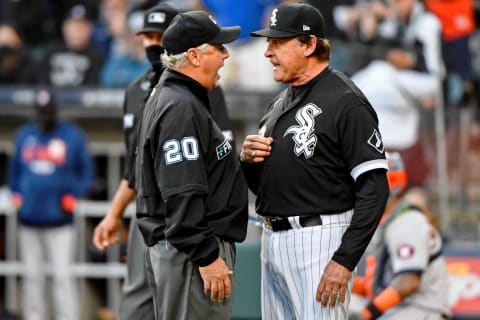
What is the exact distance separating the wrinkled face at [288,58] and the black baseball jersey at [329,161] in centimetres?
9

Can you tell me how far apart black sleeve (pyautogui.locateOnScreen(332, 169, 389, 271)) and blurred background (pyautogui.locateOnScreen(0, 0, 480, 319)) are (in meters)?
3.60

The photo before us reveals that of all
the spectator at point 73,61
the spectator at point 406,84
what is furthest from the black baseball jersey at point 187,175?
the spectator at point 73,61

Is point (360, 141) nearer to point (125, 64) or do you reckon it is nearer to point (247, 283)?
point (247, 283)

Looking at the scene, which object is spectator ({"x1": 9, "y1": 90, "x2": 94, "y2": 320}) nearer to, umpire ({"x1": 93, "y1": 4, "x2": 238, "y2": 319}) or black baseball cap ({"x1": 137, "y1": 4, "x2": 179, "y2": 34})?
umpire ({"x1": 93, "y1": 4, "x2": 238, "y2": 319})

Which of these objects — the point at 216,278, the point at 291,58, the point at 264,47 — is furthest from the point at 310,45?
the point at 264,47

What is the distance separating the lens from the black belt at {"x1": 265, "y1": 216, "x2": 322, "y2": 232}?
5367mm

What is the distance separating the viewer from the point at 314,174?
5.34 m

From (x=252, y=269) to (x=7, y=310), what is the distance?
424 centimetres

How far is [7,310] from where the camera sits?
11.2 meters

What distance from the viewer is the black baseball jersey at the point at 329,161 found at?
521cm

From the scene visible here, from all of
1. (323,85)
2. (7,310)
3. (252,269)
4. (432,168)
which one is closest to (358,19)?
(432,168)

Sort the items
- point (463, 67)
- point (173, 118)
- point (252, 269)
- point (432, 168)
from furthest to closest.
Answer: point (463, 67) < point (432, 168) < point (252, 269) < point (173, 118)

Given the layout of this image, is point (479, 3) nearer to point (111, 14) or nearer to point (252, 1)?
point (252, 1)

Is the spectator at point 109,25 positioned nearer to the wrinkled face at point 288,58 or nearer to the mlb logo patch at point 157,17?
the mlb logo patch at point 157,17
